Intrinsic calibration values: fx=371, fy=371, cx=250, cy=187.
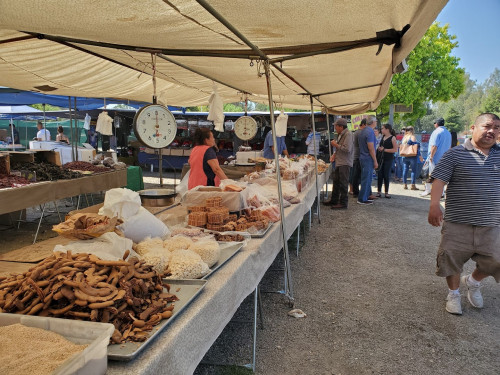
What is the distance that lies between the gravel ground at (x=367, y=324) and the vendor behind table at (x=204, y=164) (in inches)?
59.5

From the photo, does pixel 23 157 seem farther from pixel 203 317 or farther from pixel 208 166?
pixel 203 317

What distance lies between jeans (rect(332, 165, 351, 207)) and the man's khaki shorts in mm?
5055

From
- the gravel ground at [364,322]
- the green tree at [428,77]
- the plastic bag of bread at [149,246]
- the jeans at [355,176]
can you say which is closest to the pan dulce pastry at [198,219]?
the plastic bag of bread at [149,246]

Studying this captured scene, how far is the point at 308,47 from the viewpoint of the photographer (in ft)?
10.6

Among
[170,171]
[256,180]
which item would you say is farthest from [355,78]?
[170,171]

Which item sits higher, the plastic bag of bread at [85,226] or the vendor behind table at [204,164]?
the vendor behind table at [204,164]

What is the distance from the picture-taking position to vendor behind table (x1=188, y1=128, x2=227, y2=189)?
5.05m

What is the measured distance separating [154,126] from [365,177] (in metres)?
6.87

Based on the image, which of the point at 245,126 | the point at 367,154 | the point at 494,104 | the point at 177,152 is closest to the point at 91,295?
the point at 245,126

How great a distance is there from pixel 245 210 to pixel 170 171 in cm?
1456

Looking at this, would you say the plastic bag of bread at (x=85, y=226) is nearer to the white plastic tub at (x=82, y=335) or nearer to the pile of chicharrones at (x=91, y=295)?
the pile of chicharrones at (x=91, y=295)

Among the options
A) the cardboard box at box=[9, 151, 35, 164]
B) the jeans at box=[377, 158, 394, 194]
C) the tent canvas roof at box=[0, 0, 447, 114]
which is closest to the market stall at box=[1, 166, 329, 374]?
the tent canvas roof at box=[0, 0, 447, 114]

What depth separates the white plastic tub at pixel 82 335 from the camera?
3.40 feet

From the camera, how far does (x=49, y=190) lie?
5637 mm
